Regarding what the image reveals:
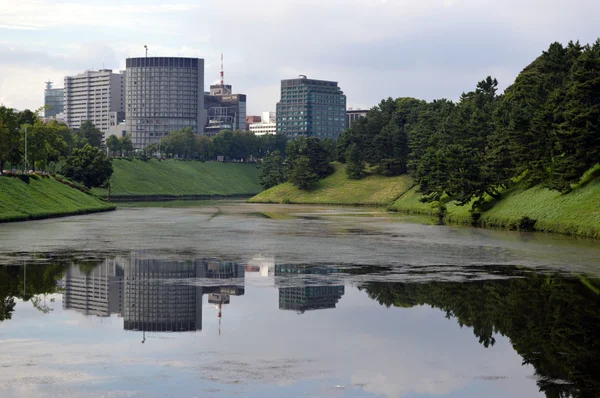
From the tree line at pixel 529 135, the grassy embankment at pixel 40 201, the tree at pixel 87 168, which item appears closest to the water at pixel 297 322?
the tree line at pixel 529 135

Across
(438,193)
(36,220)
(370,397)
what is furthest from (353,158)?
(370,397)

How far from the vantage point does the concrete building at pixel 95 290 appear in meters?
29.6

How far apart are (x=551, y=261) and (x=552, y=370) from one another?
27.0m

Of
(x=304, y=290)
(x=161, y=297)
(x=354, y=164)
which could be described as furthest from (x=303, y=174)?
(x=161, y=297)

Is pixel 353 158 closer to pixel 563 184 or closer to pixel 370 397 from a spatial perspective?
pixel 563 184

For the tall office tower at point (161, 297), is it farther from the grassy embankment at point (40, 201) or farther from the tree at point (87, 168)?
the tree at point (87, 168)

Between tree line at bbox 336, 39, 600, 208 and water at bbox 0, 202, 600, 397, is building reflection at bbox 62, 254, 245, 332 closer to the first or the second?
water at bbox 0, 202, 600, 397

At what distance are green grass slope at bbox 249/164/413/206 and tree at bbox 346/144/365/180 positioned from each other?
1.63m

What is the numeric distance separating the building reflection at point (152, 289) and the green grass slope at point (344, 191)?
122582 mm

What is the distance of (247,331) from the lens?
2506cm

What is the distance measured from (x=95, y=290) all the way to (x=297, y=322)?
440 inches

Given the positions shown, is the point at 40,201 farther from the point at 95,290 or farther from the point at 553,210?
the point at 95,290

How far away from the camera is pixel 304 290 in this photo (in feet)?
113

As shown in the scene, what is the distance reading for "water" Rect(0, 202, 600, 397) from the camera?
18750 millimetres
